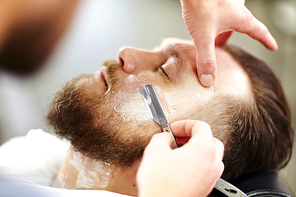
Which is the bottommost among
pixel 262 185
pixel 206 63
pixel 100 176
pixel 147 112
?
pixel 262 185

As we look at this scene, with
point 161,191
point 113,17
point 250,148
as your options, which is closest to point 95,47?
point 113,17

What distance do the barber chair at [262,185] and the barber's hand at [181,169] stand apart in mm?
380

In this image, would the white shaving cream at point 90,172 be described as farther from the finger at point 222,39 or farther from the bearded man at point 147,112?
the finger at point 222,39

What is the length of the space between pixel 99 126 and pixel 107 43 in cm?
135

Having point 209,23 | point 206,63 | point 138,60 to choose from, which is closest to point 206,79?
point 206,63

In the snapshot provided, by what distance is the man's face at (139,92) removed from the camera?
3.37 ft

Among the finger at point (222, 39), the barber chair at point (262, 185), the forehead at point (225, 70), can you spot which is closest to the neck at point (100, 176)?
the barber chair at point (262, 185)

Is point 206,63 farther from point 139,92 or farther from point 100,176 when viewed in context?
point 100,176

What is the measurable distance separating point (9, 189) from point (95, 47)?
1579 mm

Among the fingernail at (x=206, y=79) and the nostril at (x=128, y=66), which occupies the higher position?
the nostril at (x=128, y=66)

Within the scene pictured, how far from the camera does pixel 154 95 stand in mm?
1038

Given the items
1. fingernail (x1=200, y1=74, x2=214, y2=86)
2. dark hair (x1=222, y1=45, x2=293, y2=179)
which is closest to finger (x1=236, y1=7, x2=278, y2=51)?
dark hair (x1=222, y1=45, x2=293, y2=179)

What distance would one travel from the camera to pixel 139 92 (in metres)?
1.07

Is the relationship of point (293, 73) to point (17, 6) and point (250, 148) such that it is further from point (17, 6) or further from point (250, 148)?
point (17, 6)
